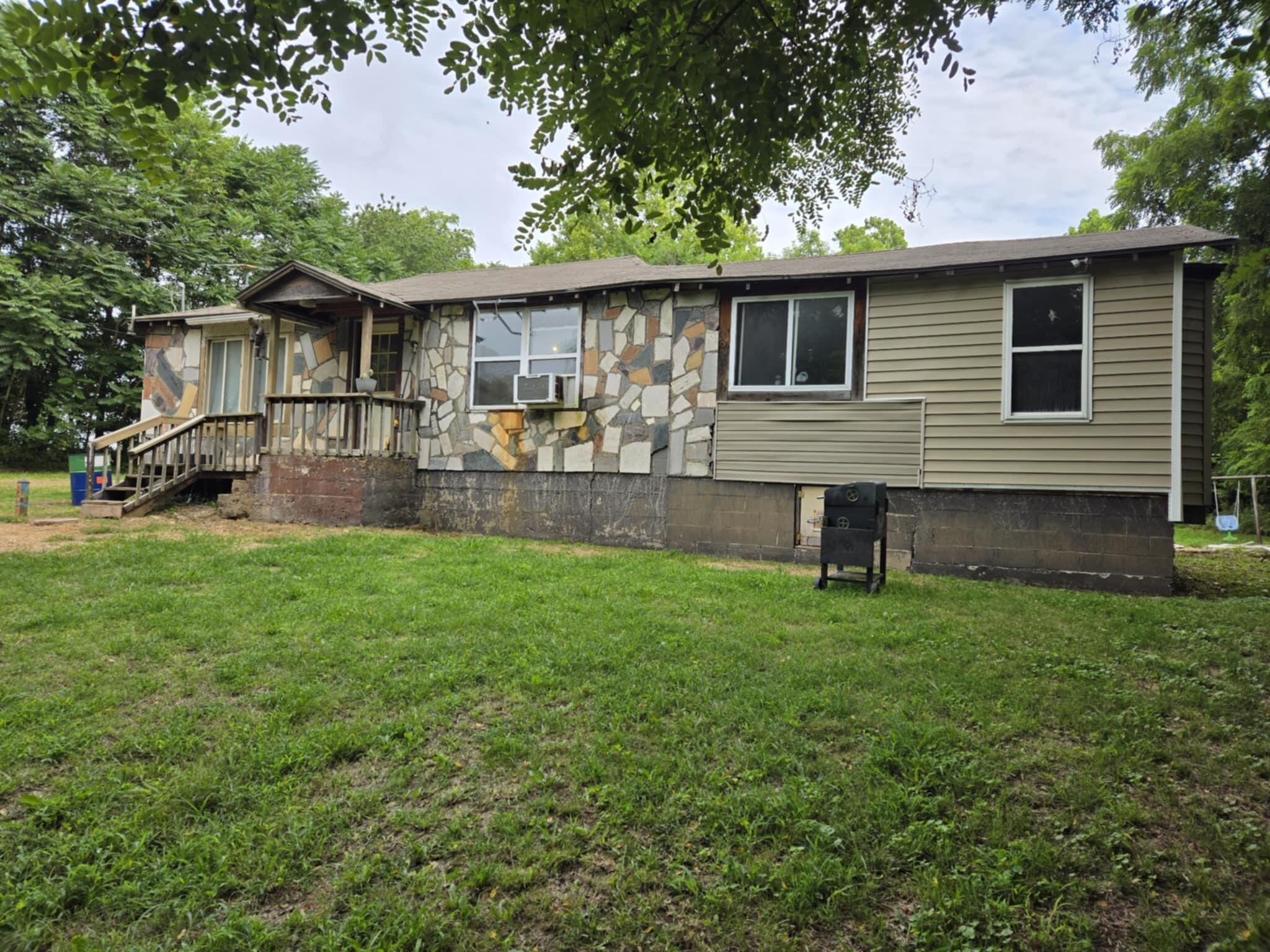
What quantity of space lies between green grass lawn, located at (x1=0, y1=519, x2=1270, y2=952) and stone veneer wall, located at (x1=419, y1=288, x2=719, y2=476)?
15.8ft

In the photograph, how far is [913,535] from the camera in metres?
8.31

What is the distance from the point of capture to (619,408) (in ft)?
32.4

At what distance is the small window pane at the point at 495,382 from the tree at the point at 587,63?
672cm

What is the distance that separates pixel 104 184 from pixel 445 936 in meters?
26.1

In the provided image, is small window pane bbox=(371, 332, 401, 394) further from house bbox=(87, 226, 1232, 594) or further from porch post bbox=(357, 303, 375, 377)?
porch post bbox=(357, 303, 375, 377)

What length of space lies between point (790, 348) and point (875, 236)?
25.9 metres

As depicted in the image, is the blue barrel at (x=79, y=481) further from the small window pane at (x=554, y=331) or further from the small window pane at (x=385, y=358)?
the small window pane at (x=554, y=331)

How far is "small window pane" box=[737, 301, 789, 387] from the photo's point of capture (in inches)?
361

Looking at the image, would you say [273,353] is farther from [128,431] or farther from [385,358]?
[128,431]

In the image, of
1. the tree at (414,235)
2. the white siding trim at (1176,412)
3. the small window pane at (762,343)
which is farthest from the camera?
the tree at (414,235)

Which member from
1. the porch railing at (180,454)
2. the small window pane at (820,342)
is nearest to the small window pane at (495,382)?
the porch railing at (180,454)

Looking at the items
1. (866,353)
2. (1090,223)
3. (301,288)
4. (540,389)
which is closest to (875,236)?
(1090,223)

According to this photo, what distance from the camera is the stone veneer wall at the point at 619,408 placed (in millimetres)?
9461

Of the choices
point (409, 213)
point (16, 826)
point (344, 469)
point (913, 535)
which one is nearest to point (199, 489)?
point (344, 469)
